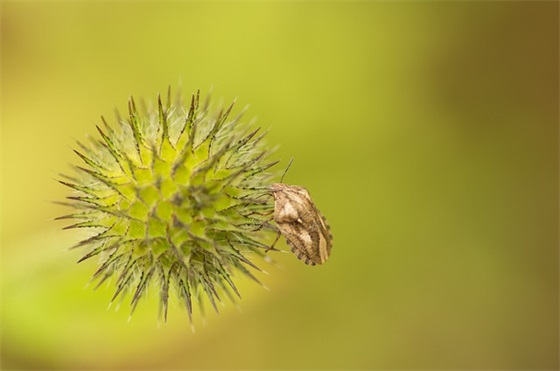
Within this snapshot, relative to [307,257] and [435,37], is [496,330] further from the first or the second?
[307,257]

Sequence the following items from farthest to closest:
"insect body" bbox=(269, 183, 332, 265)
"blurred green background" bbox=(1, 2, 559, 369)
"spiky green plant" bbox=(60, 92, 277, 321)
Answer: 1. "blurred green background" bbox=(1, 2, 559, 369)
2. "insect body" bbox=(269, 183, 332, 265)
3. "spiky green plant" bbox=(60, 92, 277, 321)

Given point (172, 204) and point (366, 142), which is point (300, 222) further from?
point (366, 142)

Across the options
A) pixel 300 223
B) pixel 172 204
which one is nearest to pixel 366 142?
pixel 300 223

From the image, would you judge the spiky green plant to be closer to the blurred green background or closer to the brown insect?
the brown insect

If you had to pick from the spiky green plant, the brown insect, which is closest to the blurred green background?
the brown insect

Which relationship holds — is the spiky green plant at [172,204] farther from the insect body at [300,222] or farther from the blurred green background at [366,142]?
the blurred green background at [366,142]

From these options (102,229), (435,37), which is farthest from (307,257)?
(435,37)
